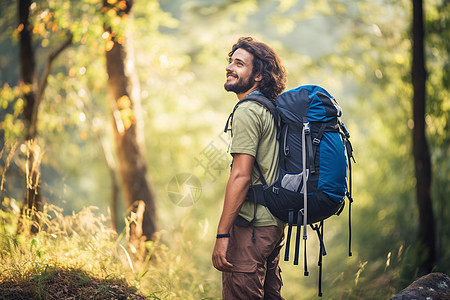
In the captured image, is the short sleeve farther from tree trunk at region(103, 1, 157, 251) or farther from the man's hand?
tree trunk at region(103, 1, 157, 251)

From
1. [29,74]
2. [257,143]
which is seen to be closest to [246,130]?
[257,143]

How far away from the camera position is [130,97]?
5.31 m

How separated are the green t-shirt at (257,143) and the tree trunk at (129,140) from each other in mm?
2978

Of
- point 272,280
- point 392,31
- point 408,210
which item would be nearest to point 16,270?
point 272,280

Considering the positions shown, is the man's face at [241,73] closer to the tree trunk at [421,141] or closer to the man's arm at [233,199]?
the man's arm at [233,199]

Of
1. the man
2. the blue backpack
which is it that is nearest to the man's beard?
the man

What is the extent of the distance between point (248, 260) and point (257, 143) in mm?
716

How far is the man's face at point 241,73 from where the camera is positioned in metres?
2.70

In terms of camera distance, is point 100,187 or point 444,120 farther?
point 100,187

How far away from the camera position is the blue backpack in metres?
2.41

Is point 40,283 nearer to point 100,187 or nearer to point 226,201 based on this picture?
point 226,201

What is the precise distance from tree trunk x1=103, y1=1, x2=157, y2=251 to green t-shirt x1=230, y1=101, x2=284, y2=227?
2.98 m

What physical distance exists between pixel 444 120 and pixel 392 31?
259cm

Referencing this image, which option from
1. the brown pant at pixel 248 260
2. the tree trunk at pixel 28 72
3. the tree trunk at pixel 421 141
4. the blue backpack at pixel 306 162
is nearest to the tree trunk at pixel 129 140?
the tree trunk at pixel 28 72
